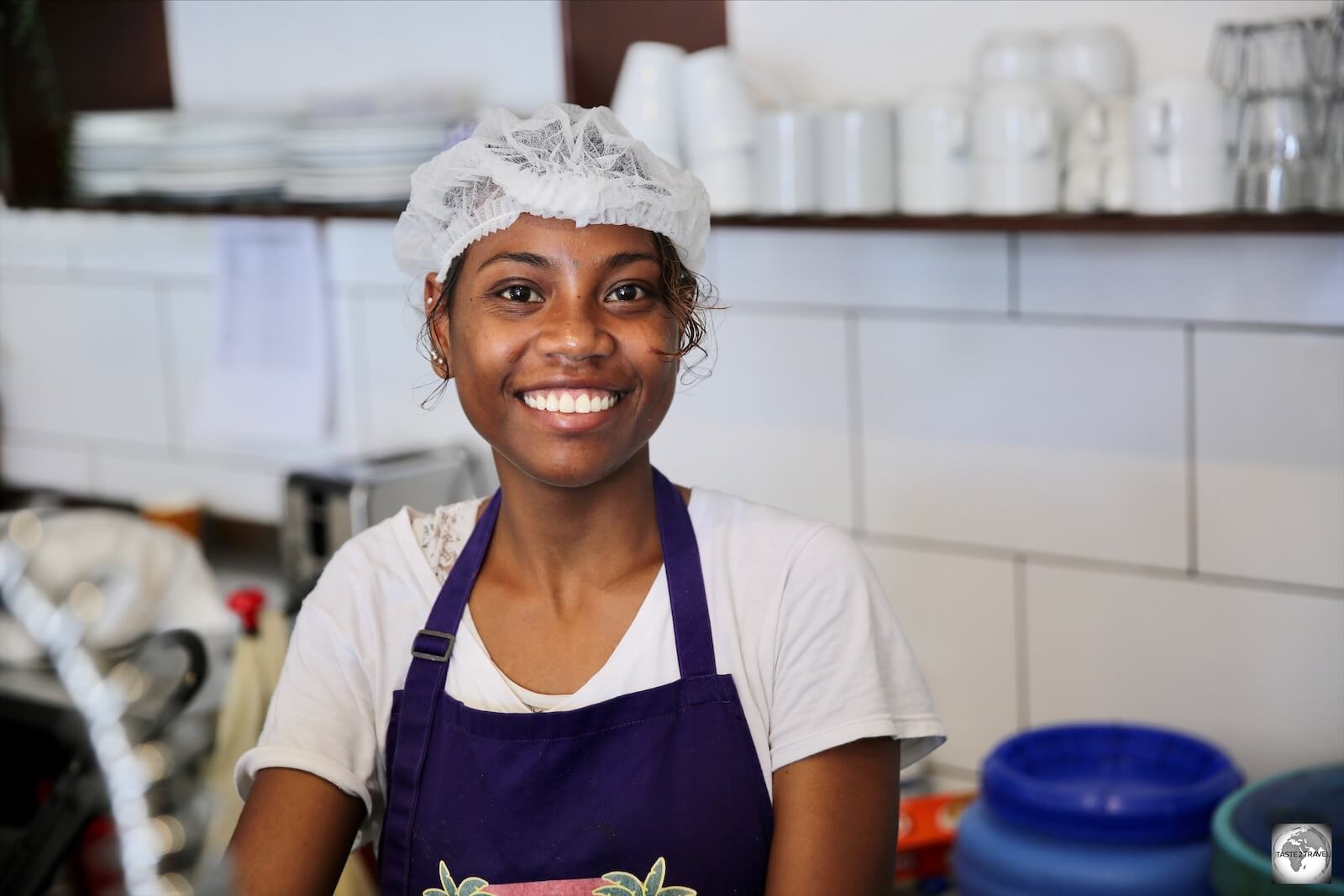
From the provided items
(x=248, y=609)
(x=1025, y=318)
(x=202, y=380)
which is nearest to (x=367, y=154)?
(x=248, y=609)

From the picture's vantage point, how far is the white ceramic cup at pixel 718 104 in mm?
1602

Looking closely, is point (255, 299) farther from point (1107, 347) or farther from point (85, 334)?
point (1107, 347)

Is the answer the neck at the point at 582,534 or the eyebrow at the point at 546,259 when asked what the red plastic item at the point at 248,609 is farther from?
the eyebrow at the point at 546,259

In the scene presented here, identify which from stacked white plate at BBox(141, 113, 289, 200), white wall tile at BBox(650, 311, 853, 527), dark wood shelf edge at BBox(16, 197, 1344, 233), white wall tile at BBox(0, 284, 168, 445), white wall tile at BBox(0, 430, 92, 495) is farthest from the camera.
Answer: white wall tile at BBox(0, 430, 92, 495)

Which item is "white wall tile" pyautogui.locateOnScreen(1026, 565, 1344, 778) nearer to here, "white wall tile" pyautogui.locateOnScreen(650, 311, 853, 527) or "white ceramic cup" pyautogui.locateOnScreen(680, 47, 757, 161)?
"white wall tile" pyautogui.locateOnScreen(650, 311, 853, 527)

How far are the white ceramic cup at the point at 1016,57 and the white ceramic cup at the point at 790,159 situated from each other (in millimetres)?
192

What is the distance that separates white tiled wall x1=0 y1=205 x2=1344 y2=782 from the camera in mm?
1515

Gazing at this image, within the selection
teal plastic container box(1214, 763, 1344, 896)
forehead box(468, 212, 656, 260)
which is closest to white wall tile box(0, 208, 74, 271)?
forehead box(468, 212, 656, 260)

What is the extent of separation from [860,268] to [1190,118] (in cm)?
49

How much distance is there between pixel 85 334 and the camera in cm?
268

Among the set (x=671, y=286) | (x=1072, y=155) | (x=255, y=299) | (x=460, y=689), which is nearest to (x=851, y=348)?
(x=1072, y=155)

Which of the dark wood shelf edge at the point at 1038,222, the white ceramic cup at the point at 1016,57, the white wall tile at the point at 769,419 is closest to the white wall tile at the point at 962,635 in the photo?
the white wall tile at the point at 769,419

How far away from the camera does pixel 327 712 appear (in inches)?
43.8

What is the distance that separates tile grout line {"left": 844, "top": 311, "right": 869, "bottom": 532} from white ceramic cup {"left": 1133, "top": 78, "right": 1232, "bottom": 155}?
0.50m
